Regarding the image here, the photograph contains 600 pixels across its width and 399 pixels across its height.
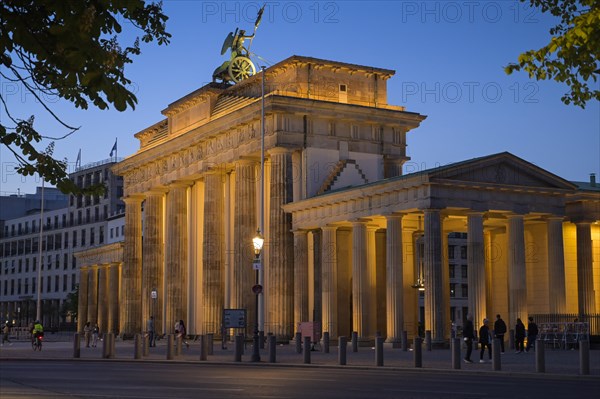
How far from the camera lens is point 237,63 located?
65.3 metres

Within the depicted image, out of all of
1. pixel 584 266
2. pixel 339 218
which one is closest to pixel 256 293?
pixel 339 218

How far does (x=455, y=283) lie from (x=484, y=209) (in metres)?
64.2

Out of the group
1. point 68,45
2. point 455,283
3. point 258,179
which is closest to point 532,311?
point 258,179

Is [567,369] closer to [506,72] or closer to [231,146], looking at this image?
[506,72]

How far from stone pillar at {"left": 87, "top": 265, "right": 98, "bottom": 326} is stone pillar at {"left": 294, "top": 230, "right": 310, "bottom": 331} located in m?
39.7

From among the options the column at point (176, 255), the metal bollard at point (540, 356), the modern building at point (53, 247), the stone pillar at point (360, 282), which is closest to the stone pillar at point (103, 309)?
the column at point (176, 255)

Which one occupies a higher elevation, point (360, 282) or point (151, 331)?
point (360, 282)

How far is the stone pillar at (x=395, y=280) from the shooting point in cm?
4659

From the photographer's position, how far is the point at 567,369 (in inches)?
1141

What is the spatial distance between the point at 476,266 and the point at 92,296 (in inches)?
2038

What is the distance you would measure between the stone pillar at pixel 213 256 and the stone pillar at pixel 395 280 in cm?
1620

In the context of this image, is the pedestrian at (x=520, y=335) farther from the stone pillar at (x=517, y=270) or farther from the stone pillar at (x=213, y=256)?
the stone pillar at (x=213, y=256)

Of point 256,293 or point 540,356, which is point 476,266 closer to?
point 256,293

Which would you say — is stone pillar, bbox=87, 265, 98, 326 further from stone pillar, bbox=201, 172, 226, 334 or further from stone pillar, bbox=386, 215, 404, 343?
stone pillar, bbox=386, 215, 404, 343
